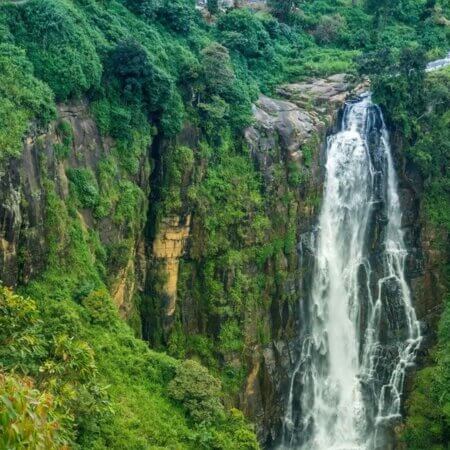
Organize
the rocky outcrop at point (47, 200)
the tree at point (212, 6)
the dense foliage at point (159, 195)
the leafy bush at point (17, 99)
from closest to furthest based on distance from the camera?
1. the dense foliage at point (159, 195)
2. the rocky outcrop at point (47, 200)
3. the leafy bush at point (17, 99)
4. the tree at point (212, 6)

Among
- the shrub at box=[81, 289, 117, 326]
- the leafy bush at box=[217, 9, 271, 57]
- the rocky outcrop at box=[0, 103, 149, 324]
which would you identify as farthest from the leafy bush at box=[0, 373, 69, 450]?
the leafy bush at box=[217, 9, 271, 57]

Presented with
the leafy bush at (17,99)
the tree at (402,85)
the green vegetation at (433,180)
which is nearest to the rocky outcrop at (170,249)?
the leafy bush at (17,99)

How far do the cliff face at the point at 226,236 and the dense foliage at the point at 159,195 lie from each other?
0.08m

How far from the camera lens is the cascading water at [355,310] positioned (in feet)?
78.2

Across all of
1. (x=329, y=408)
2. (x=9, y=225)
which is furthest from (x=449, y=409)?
(x=9, y=225)

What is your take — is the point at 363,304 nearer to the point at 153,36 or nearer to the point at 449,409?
the point at 449,409

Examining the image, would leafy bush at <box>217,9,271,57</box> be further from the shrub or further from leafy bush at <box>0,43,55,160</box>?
the shrub

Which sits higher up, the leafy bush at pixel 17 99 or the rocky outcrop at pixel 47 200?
the leafy bush at pixel 17 99

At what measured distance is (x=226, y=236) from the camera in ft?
73.4

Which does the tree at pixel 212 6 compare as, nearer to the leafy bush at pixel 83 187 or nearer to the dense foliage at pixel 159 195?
the dense foliage at pixel 159 195

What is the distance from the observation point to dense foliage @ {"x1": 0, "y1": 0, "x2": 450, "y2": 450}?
46.7 feet

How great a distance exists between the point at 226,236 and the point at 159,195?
3.09 metres

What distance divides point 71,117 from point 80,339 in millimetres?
6906

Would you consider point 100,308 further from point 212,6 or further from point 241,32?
point 212,6
